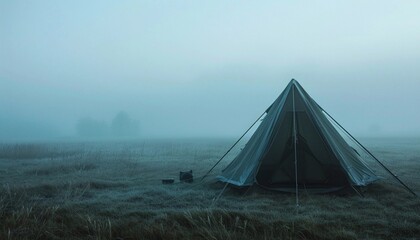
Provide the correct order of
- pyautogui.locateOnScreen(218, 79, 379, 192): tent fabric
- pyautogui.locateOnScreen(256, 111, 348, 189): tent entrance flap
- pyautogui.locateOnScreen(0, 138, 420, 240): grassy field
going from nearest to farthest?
pyautogui.locateOnScreen(0, 138, 420, 240): grassy field, pyautogui.locateOnScreen(218, 79, 379, 192): tent fabric, pyautogui.locateOnScreen(256, 111, 348, 189): tent entrance flap

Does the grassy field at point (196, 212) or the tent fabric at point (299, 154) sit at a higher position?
the tent fabric at point (299, 154)

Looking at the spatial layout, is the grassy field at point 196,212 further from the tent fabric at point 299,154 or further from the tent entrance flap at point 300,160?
the tent entrance flap at point 300,160

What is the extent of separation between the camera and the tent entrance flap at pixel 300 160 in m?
9.35

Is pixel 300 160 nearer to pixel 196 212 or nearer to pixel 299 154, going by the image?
pixel 299 154

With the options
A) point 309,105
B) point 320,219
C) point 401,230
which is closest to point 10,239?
point 320,219

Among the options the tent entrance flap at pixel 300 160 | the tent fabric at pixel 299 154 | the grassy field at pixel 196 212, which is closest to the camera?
the grassy field at pixel 196 212

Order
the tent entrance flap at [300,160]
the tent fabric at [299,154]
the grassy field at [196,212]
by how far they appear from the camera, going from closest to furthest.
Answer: the grassy field at [196,212]
the tent fabric at [299,154]
the tent entrance flap at [300,160]

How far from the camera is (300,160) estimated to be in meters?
9.69

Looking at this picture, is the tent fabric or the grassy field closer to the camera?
the grassy field

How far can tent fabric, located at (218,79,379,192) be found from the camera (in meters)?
8.53

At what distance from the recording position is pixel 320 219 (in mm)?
5812

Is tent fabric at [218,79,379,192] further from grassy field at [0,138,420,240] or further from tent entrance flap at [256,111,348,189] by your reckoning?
grassy field at [0,138,420,240]

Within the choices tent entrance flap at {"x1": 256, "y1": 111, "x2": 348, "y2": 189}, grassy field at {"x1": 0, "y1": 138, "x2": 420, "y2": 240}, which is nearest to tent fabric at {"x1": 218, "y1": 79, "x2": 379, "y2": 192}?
tent entrance flap at {"x1": 256, "y1": 111, "x2": 348, "y2": 189}

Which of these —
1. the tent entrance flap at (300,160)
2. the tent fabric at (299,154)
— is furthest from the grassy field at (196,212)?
the tent entrance flap at (300,160)
